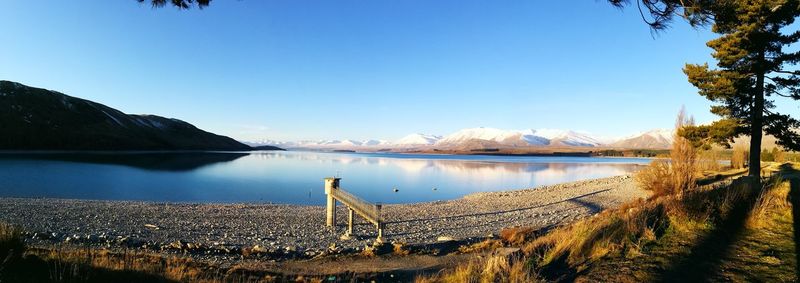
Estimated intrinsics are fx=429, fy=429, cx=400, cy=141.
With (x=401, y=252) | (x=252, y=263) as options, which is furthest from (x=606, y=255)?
(x=252, y=263)

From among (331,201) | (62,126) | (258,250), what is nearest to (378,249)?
(258,250)

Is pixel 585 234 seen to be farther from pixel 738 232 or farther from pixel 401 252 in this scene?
pixel 401 252

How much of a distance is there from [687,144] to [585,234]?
34.0ft

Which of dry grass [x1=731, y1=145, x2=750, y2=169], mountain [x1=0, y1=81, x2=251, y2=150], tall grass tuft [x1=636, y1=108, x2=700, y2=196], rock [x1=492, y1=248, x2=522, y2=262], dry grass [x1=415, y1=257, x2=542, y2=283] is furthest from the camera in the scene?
mountain [x1=0, y1=81, x2=251, y2=150]

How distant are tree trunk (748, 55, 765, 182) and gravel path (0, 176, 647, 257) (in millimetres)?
6253

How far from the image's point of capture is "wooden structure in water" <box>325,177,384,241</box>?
49.3 ft

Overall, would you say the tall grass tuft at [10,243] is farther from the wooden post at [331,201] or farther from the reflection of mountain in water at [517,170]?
the reflection of mountain in water at [517,170]

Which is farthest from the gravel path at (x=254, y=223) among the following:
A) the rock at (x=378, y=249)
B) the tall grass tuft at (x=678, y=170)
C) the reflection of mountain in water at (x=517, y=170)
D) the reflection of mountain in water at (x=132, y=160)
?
the reflection of mountain in water at (x=132, y=160)

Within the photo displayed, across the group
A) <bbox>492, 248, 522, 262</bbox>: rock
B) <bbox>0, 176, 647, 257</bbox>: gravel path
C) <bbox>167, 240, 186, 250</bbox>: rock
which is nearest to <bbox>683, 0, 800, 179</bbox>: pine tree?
<bbox>0, 176, 647, 257</bbox>: gravel path

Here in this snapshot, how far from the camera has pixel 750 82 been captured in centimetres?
1797

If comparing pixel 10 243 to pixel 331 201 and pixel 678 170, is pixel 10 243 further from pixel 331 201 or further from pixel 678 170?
pixel 678 170

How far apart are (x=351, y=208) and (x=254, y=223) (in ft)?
14.8

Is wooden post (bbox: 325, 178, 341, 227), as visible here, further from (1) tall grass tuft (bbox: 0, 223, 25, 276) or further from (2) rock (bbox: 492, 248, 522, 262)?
(1) tall grass tuft (bbox: 0, 223, 25, 276)

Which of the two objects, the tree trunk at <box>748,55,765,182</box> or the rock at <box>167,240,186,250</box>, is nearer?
the rock at <box>167,240,186,250</box>
